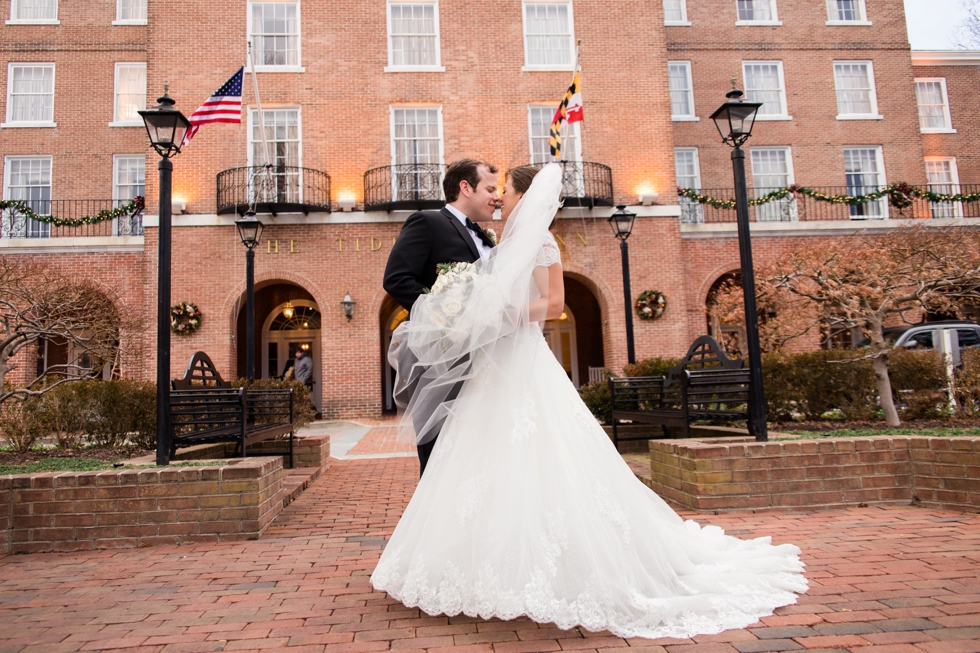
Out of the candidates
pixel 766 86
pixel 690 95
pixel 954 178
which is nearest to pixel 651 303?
pixel 690 95

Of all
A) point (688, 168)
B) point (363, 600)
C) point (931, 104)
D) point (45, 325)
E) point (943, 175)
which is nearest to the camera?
point (363, 600)

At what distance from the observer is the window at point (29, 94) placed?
1980 centimetres

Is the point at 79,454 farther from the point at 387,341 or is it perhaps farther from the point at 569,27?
the point at 569,27

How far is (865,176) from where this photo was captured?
2175 cm

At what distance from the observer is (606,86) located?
17953 mm

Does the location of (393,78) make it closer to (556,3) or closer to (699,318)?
(556,3)

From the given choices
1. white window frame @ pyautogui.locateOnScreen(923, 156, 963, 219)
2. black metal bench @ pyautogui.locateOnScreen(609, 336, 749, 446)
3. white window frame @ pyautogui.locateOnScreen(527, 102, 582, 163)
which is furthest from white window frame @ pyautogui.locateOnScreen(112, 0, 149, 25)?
white window frame @ pyautogui.locateOnScreen(923, 156, 963, 219)

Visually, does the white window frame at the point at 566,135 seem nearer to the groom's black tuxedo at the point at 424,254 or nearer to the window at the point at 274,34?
the window at the point at 274,34

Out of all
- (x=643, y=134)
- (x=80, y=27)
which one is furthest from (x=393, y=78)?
(x=80, y=27)

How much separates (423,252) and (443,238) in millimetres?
129

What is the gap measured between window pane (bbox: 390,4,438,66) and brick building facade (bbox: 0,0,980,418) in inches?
2.4

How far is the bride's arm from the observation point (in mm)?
3178

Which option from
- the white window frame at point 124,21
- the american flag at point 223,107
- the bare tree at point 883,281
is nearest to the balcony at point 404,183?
the american flag at point 223,107

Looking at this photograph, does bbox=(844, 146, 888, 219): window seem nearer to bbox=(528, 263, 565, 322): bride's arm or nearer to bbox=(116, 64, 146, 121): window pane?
bbox=(528, 263, 565, 322): bride's arm
